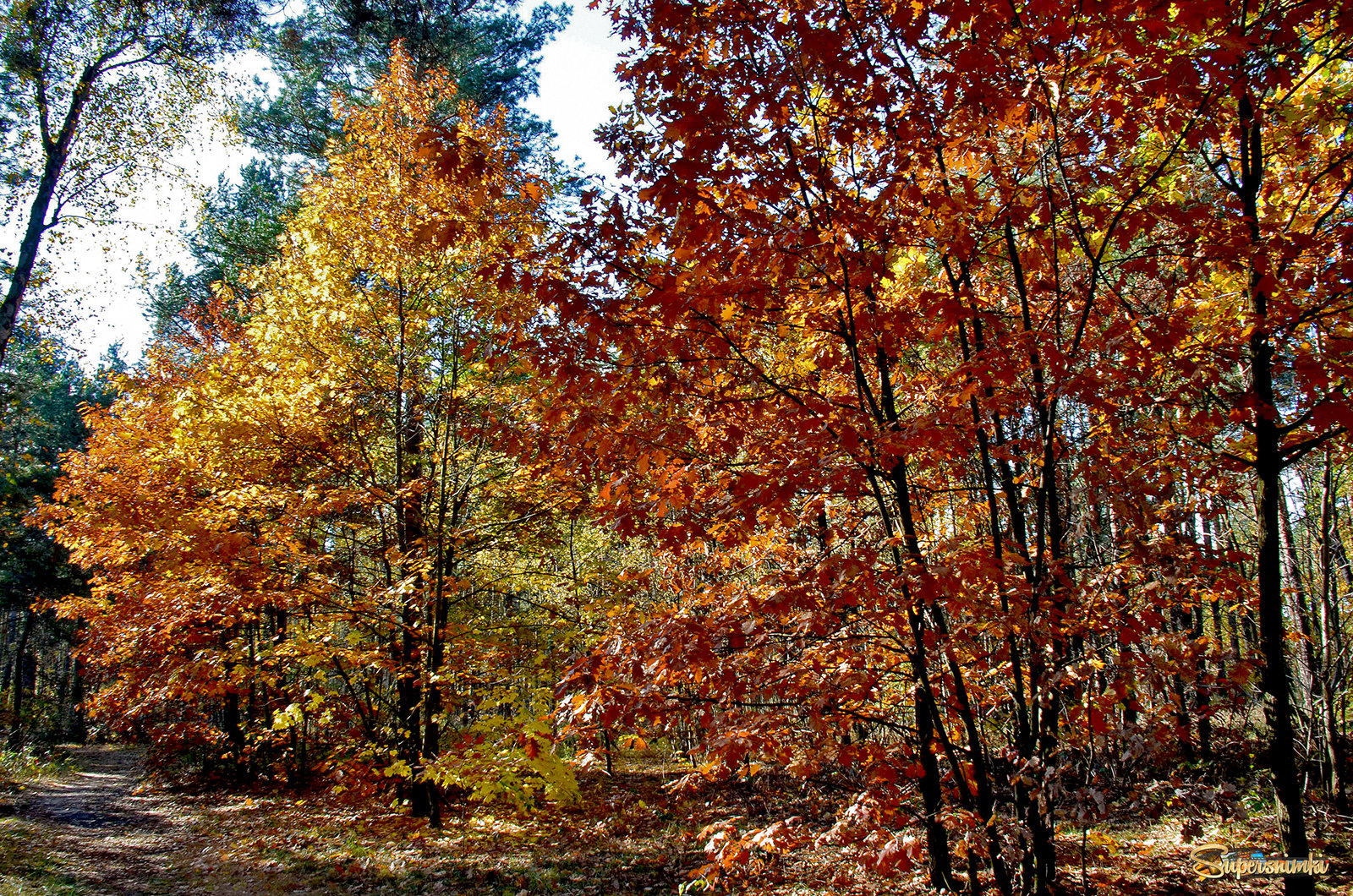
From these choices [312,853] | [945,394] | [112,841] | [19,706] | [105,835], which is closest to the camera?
[945,394]

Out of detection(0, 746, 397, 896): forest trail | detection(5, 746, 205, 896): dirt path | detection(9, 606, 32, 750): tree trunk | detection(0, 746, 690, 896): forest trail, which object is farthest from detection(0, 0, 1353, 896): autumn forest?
detection(9, 606, 32, 750): tree trunk

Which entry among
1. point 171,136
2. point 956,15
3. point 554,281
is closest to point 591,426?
point 554,281

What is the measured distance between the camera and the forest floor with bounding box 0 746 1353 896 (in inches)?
274

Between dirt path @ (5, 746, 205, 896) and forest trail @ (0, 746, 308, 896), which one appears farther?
dirt path @ (5, 746, 205, 896)

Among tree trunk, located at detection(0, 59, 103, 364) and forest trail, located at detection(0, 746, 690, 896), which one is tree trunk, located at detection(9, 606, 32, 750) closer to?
forest trail, located at detection(0, 746, 690, 896)

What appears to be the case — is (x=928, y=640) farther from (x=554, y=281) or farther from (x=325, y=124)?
(x=325, y=124)

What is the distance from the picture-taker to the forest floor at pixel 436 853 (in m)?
6.97

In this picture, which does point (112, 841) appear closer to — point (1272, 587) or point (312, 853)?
point (312, 853)

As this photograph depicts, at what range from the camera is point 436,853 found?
27.0 ft

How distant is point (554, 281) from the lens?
3.15 meters

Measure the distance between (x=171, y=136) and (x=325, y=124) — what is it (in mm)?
5507

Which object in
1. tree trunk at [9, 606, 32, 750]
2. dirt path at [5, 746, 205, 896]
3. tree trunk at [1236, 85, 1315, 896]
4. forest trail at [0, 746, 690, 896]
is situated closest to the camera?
tree trunk at [1236, 85, 1315, 896]

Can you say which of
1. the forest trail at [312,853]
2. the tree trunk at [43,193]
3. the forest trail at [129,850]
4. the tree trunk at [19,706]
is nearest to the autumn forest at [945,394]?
the forest trail at [312,853]

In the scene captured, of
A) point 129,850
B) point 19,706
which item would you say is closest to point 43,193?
point 129,850
